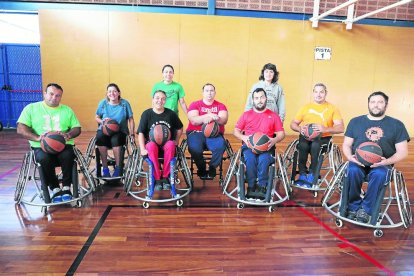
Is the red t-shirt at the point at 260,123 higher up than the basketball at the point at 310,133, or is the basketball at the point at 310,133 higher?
the red t-shirt at the point at 260,123

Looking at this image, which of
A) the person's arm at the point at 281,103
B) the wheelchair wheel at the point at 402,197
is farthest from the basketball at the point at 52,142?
the wheelchair wheel at the point at 402,197

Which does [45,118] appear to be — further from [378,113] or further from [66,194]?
[378,113]

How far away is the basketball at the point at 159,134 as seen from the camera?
2.74 m

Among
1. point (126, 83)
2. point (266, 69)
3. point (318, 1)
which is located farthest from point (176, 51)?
point (266, 69)

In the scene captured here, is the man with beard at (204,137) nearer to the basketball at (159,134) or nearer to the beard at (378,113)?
the basketball at (159,134)

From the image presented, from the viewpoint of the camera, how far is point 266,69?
10.9ft

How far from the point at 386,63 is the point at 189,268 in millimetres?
7223

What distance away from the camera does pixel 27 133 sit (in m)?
2.57

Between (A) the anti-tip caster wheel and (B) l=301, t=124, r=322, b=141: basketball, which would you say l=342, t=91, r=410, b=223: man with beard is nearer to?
(A) the anti-tip caster wheel

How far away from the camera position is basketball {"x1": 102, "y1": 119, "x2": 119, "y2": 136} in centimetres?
317

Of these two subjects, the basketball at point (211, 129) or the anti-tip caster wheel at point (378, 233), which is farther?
the basketball at point (211, 129)

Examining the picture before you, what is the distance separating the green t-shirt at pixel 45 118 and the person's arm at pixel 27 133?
33 millimetres

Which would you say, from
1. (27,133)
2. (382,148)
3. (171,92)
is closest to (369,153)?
(382,148)

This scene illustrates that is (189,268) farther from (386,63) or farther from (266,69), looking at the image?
(386,63)
